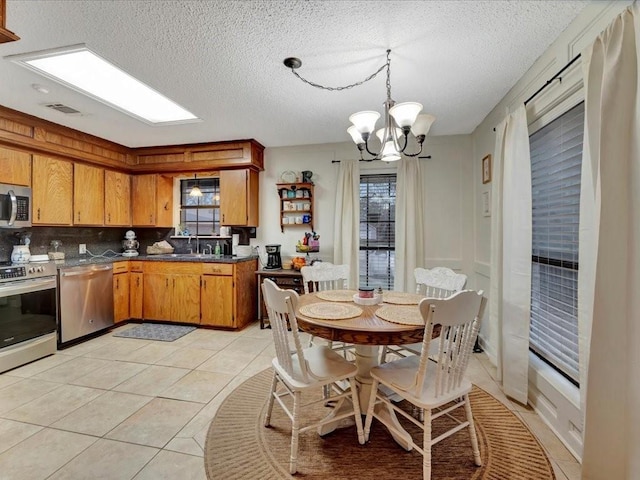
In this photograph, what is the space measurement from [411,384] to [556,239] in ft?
4.94

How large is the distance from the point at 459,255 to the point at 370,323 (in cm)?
274

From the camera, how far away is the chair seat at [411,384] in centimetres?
156

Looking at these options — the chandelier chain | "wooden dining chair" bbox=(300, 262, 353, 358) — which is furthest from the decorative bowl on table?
the chandelier chain

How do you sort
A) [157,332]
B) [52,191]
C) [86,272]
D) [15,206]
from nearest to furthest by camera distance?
[15,206], [52,191], [86,272], [157,332]

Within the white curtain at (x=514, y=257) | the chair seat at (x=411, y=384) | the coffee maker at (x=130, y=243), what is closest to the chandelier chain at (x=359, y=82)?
A: the white curtain at (x=514, y=257)

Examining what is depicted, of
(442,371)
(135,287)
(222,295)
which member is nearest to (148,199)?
(135,287)

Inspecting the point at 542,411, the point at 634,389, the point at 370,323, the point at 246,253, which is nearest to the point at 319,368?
the point at 370,323

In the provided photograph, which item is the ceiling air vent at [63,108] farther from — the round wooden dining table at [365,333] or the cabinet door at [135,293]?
the round wooden dining table at [365,333]

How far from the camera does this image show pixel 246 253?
14.4 ft

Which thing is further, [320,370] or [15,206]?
[15,206]

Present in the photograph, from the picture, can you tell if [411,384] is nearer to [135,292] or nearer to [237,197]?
[237,197]

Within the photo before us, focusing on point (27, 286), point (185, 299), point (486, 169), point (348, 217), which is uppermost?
point (486, 169)

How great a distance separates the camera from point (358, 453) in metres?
1.79

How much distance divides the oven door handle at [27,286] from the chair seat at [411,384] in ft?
11.2
